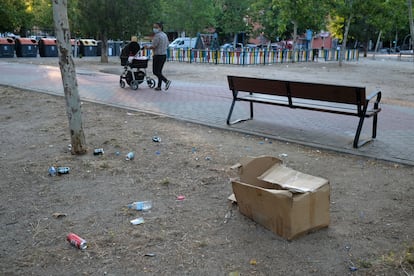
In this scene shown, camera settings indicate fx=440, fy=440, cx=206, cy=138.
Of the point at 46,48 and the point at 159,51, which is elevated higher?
the point at 159,51

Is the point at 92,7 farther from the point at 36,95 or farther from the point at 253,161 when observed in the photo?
the point at 253,161

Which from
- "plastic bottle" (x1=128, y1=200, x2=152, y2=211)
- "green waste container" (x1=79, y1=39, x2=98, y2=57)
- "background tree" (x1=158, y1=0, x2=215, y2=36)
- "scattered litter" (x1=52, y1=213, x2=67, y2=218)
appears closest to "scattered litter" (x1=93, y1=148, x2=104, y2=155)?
"plastic bottle" (x1=128, y1=200, x2=152, y2=211)

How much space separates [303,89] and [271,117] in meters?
1.82

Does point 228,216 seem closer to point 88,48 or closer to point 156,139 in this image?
point 156,139

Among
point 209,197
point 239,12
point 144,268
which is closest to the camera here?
point 144,268

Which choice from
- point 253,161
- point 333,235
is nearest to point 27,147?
point 253,161

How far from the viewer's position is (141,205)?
417cm

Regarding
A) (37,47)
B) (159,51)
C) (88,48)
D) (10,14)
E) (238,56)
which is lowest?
(238,56)

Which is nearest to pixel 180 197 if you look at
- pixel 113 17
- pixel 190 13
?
pixel 113 17

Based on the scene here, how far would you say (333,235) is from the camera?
3.62m

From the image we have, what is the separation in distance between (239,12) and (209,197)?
54719 mm

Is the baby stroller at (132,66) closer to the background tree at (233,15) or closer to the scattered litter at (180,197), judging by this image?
the scattered litter at (180,197)

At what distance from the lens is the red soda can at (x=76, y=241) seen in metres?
3.35

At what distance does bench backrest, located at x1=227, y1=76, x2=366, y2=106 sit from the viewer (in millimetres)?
6266
